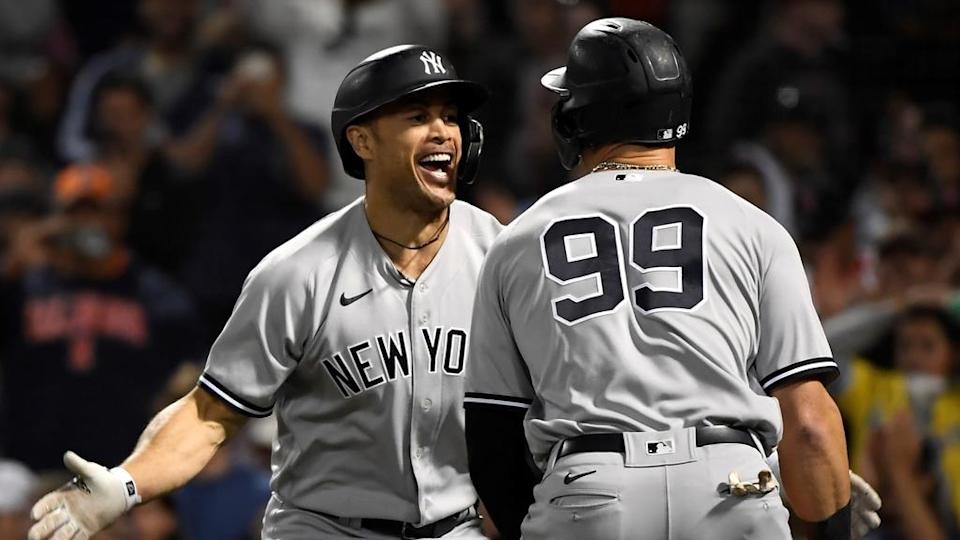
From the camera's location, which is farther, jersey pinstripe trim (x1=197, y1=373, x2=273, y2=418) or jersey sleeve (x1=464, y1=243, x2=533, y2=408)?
A: jersey pinstripe trim (x1=197, y1=373, x2=273, y2=418)

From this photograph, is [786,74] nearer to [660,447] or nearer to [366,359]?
[366,359]

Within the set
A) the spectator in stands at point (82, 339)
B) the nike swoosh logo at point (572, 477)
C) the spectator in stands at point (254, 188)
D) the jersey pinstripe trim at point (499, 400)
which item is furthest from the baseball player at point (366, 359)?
the spectator in stands at point (254, 188)

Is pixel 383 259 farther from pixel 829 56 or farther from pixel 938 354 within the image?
pixel 829 56

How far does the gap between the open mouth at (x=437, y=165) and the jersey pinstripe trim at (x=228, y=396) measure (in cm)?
72

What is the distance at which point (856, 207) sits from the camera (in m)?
8.61

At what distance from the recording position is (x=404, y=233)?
174 inches

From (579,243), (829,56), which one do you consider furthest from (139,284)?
(579,243)

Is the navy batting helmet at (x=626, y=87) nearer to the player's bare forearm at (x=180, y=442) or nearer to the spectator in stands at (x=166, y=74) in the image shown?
the player's bare forearm at (x=180, y=442)

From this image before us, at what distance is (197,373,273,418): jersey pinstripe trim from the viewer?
4.18m

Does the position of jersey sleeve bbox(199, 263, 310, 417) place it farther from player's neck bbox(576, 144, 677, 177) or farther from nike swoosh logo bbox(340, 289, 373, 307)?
player's neck bbox(576, 144, 677, 177)

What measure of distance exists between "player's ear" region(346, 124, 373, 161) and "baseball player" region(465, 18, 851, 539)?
2.56 ft

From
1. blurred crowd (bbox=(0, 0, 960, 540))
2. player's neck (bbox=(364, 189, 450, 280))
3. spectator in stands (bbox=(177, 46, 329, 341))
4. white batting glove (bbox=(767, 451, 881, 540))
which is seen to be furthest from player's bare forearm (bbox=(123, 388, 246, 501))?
spectator in stands (bbox=(177, 46, 329, 341))

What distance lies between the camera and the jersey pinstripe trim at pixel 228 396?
4.18 meters

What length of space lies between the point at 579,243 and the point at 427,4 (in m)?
5.23
